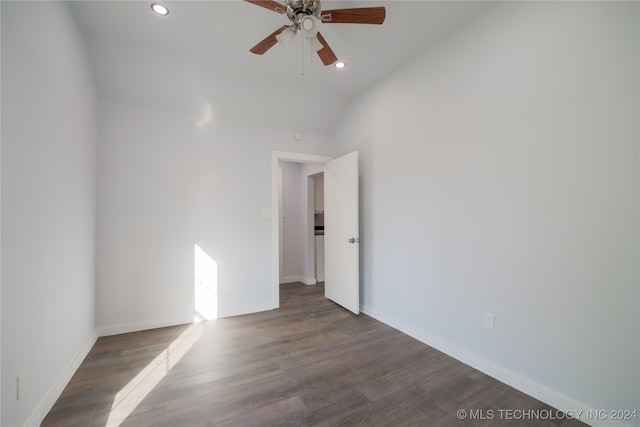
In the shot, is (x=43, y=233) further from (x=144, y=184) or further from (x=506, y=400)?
(x=506, y=400)

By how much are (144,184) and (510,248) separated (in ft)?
11.7

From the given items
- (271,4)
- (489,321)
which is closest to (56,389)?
(271,4)

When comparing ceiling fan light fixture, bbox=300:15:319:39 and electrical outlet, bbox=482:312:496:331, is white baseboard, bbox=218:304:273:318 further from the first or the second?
ceiling fan light fixture, bbox=300:15:319:39

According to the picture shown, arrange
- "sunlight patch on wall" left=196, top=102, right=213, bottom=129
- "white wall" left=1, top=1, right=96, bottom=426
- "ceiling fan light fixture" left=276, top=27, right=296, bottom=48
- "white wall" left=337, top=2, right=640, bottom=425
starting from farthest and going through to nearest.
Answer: "sunlight patch on wall" left=196, top=102, right=213, bottom=129, "ceiling fan light fixture" left=276, top=27, right=296, bottom=48, "white wall" left=337, top=2, right=640, bottom=425, "white wall" left=1, top=1, right=96, bottom=426

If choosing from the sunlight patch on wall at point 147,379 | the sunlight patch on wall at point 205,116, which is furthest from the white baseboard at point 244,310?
the sunlight patch on wall at point 205,116

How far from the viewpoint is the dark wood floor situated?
5.16 ft

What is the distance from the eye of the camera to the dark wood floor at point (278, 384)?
1572 mm

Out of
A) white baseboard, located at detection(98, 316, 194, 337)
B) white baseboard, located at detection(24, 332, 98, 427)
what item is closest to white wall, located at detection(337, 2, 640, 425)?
white baseboard, located at detection(98, 316, 194, 337)

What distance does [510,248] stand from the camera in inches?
74.9

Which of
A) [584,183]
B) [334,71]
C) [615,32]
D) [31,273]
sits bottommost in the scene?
[31,273]

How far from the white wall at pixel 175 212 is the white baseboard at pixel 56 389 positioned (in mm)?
520

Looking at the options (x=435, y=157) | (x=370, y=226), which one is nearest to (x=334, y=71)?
(x=435, y=157)

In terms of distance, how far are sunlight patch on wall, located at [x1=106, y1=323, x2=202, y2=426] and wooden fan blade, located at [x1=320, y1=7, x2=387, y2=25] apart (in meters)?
2.80

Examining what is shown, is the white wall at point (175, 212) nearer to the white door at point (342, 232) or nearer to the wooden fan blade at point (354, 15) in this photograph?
the white door at point (342, 232)
